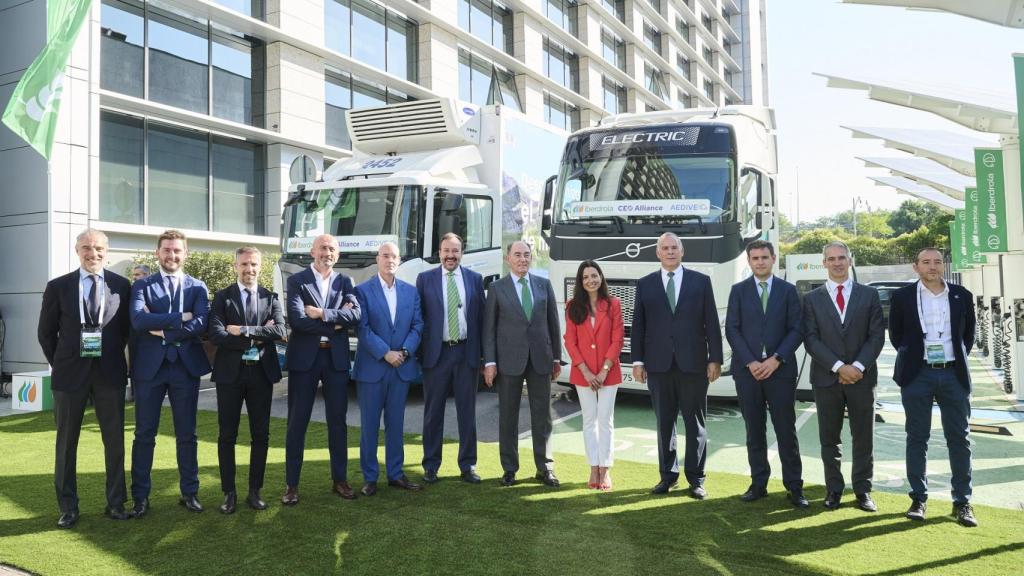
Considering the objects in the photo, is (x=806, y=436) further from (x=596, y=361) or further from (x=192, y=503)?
(x=192, y=503)

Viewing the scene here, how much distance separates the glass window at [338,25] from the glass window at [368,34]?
0.61 ft

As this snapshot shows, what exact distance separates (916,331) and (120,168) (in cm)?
1460

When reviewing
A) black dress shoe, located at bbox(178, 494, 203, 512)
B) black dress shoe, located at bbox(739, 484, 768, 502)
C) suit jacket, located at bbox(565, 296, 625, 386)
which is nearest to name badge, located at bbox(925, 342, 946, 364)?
black dress shoe, located at bbox(739, 484, 768, 502)

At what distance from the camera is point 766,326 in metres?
5.36

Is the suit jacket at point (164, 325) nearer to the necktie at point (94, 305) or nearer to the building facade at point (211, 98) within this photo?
the necktie at point (94, 305)

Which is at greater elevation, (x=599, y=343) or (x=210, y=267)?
(x=210, y=267)

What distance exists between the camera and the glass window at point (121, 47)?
14359 millimetres

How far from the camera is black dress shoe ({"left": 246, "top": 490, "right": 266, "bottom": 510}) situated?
5.18 metres

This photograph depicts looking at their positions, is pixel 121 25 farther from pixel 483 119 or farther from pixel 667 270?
pixel 667 270

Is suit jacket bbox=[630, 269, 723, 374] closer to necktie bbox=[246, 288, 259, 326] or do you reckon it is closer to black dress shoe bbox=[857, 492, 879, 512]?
black dress shoe bbox=[857, 492, 879, 512]

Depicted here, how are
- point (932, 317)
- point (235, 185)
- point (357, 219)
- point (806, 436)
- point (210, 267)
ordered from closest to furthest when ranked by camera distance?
point (932, 317) → point (806, 436) → point (357, 219) → point (210, 267) → point (235, 185)

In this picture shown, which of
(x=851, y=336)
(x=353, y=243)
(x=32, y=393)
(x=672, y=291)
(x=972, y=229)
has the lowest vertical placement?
(x=32, y=393)

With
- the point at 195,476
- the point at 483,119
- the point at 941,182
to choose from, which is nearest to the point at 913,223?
the point at 941,182

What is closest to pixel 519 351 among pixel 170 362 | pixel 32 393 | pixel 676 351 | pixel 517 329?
pixel 517 329
